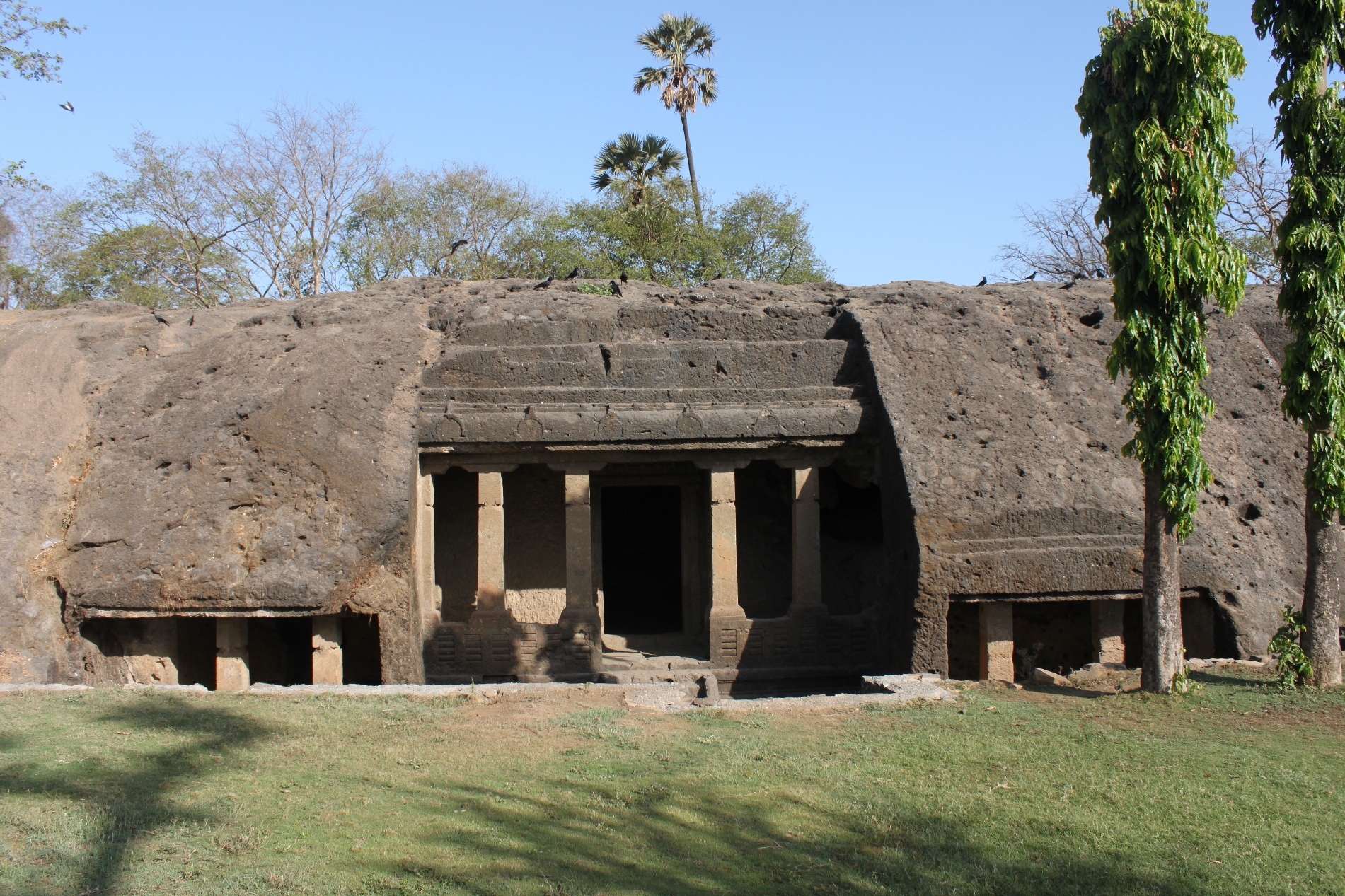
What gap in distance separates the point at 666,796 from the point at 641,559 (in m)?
10.0

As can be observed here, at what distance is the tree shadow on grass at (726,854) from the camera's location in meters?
4.41

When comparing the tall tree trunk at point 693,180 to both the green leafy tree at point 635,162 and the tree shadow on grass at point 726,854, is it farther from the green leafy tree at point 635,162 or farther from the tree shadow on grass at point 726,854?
the tree shadow on grass at point 726,854

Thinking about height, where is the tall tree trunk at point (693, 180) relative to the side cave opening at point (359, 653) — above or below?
above

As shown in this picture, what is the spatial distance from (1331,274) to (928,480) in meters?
3.70

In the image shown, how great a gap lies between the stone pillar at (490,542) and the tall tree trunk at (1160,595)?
20.8 ft

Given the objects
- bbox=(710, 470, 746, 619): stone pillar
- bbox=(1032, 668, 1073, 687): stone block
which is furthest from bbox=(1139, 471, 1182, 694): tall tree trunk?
bbox=(710, 470, 746, 619): stone pillar

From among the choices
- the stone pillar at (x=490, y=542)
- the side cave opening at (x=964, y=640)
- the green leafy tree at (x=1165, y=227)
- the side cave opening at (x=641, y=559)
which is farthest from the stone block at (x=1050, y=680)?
the side cave opening at (x=641, y=559)

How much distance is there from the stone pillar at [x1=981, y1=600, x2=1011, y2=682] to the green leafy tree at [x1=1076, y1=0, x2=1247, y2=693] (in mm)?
1981

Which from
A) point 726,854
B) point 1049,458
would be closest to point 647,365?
point 1049,458

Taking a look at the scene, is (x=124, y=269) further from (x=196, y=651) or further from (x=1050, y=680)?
(x=1050, y=680)

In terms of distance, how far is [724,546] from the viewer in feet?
36.2

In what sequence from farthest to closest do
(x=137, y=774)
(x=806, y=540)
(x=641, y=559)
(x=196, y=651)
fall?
(x=641, y=559)
(x=806, y=540)
(x=196, y=651)
(x=137, y=774)

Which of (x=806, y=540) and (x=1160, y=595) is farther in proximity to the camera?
(x=806, y=540)

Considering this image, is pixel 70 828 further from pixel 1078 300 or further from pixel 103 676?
pixel 1078 300
